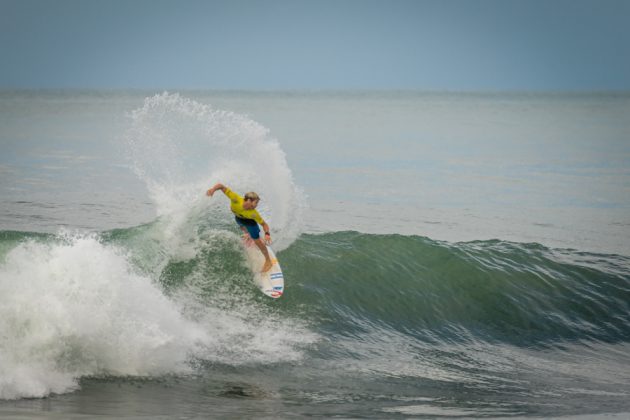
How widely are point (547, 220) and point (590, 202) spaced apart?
14.0ft

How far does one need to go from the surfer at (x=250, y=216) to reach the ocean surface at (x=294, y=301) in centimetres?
53

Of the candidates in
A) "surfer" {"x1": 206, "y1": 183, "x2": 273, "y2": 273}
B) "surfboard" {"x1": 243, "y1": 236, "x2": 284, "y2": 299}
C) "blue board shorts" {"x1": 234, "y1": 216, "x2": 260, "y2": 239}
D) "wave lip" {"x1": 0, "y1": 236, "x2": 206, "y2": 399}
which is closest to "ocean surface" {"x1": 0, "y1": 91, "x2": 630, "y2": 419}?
A: "wave lip" {"x1": 0, "y1": 236, "x2": 206, "y2": 399}

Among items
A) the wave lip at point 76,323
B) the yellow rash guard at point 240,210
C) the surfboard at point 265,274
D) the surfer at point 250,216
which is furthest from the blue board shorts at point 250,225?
the wave lip at point 76,323

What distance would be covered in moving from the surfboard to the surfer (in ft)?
0.37

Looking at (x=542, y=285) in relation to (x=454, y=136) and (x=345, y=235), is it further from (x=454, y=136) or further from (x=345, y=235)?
(x=454, y=136)

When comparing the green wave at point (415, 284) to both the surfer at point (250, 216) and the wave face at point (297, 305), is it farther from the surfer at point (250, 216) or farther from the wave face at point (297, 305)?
the surfer at point (250, 216)

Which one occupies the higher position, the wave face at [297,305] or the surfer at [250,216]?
the surfer at [250,216]

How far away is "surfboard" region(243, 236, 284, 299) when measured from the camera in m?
14.4

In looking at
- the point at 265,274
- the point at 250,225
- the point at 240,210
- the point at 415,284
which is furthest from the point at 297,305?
the point at 415,284

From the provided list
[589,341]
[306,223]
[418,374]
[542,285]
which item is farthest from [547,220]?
[418,374]

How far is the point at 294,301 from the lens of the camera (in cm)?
1462

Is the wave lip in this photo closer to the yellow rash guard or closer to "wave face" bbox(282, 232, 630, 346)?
the yellow rash guard

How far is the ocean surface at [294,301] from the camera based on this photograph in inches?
411

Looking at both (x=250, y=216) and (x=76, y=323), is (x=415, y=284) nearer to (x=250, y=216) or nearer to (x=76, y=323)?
(x=250, y=216)
